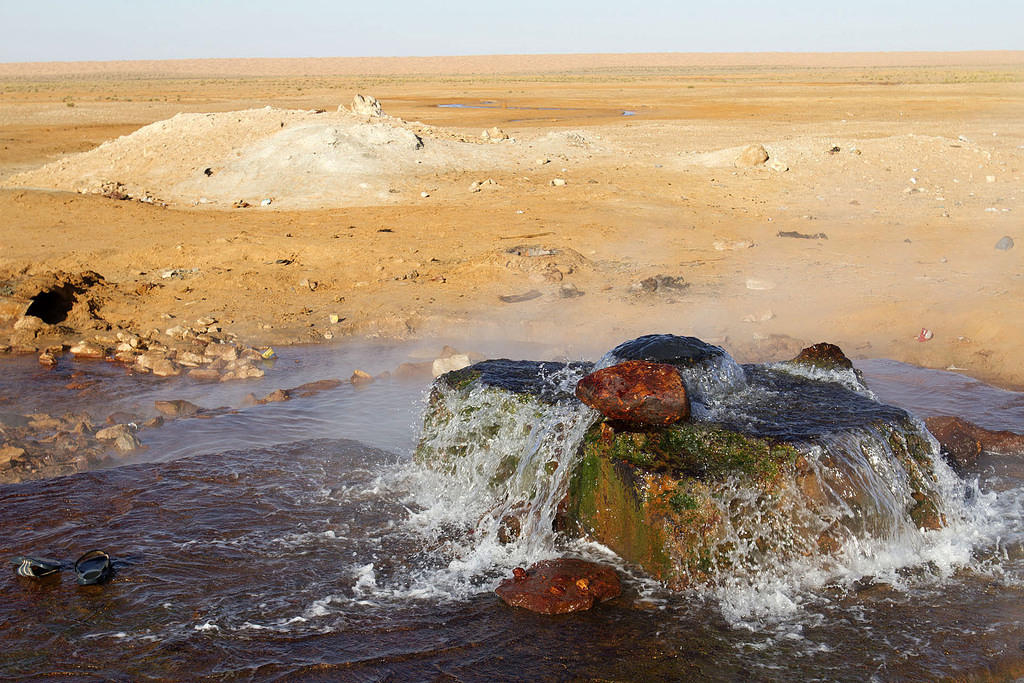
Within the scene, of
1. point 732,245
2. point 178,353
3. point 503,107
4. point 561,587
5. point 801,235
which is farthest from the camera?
point 503,107

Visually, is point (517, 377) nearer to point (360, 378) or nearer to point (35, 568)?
point (360, 378)

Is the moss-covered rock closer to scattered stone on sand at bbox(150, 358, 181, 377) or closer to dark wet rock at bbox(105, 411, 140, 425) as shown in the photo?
dark wet rock at bbox(105, 411, 140, 425)

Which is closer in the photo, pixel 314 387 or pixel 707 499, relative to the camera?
pixel 707 499

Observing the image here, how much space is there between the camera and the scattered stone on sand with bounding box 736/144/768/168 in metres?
15.8

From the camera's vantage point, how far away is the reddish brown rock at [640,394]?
15.7 feet

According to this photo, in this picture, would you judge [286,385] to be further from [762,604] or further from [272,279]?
[762,604]

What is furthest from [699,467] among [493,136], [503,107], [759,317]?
[503,107]

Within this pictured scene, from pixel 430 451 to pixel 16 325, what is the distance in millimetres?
5212

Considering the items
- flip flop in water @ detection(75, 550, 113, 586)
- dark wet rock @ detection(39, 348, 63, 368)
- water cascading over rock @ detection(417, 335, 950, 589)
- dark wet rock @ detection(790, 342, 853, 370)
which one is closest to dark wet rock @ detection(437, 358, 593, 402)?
water cascading over rock @ detection(417, 335, 950, 589)

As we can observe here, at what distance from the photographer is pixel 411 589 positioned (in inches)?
177

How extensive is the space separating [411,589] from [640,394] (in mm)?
1598

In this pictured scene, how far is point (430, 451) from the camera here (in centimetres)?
592

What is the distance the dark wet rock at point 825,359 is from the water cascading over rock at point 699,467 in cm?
3

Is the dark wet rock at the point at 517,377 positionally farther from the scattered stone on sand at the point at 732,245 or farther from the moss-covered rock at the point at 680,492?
the scattered stone on sand at the point at 732,245
